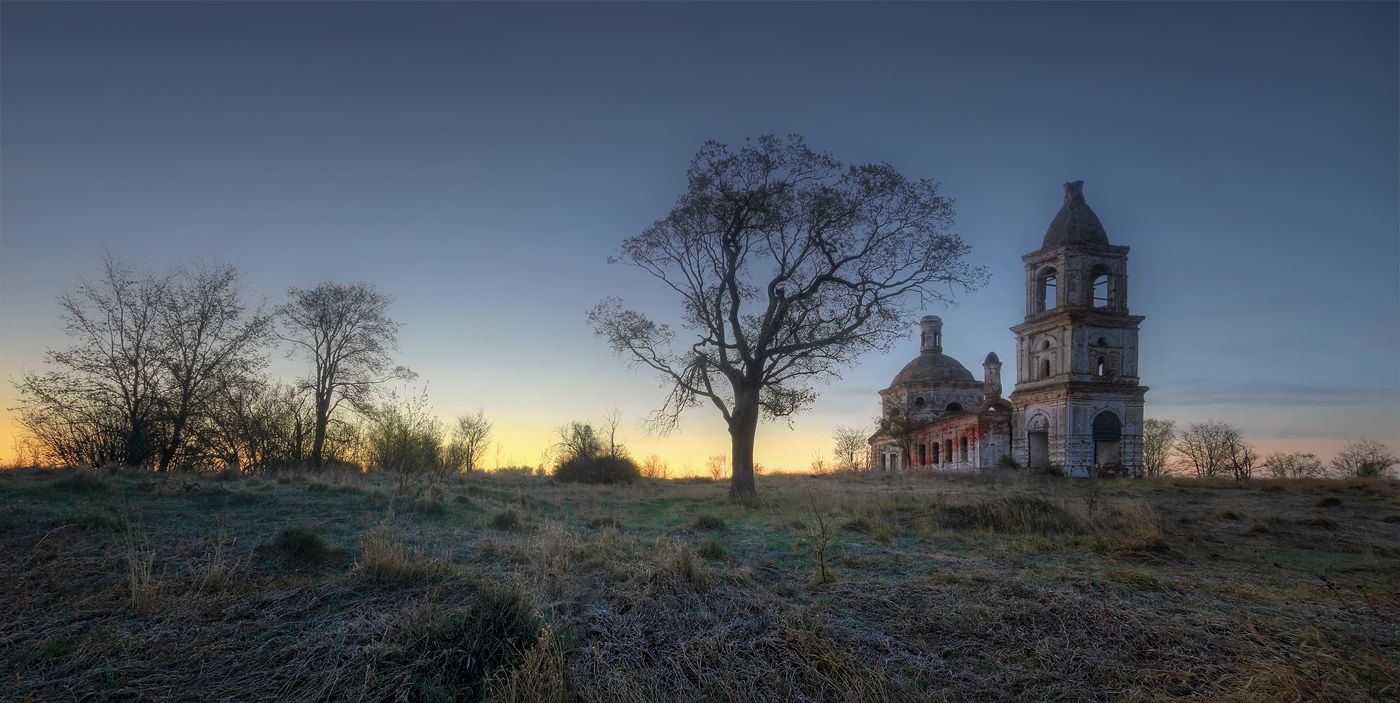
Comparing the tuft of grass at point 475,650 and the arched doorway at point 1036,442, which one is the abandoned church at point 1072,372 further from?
the tuft of grass at point 475,650

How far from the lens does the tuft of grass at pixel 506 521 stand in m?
10.5

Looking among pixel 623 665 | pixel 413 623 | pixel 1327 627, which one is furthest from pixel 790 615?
pixel 1327 627

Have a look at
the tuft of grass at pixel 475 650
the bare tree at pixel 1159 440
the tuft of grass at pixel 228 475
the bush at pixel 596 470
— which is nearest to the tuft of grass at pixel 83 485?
the tuft of grass at pixel 228 475

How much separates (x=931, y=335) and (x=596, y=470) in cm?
3431

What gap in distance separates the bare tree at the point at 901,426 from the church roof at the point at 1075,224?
54.6ft

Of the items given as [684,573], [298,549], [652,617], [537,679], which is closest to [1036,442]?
[684,573]

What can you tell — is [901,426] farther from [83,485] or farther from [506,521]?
[83,485]

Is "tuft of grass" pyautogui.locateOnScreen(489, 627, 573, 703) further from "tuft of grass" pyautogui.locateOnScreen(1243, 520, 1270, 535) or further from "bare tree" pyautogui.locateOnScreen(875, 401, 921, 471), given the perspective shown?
"bare tree" pyautogui.locateOnScreen(875, 401, 921, 471)

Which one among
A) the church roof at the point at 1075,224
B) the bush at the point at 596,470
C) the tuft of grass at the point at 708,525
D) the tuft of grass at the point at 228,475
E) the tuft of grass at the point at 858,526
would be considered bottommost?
the bush at the point at 596,470

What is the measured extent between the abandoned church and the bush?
22639 mm

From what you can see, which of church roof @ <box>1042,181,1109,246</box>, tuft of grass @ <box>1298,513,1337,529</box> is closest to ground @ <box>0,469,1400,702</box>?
tuft of grass @ <box>1298,513,1337,529</box>

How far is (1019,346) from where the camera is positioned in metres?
40.0

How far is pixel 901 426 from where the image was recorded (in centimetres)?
4975

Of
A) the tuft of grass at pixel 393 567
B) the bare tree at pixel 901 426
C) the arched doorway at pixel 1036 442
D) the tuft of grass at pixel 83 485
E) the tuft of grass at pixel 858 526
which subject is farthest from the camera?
the bare tree at pixel 901 426
